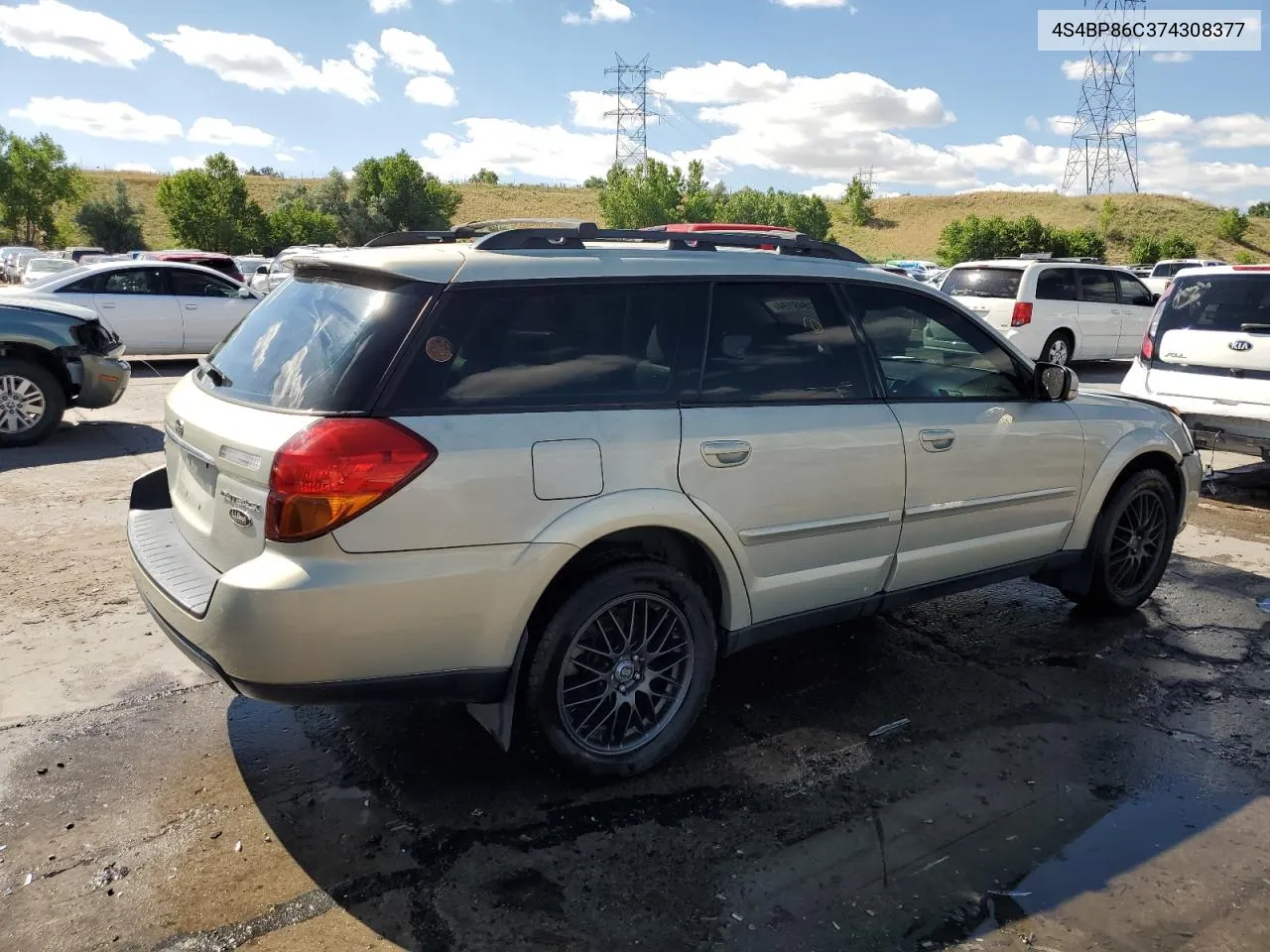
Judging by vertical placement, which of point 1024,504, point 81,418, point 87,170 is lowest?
point 81,418

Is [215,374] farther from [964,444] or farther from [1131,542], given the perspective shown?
[1131,542]

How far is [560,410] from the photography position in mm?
3225

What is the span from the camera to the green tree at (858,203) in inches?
4031

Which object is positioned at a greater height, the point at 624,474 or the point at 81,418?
the point at 624,474

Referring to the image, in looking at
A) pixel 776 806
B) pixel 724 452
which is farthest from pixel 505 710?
pixel 724 452

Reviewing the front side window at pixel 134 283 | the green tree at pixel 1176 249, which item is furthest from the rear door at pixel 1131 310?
the green tree at pixel 1176 249

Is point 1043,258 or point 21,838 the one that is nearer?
point 21,838

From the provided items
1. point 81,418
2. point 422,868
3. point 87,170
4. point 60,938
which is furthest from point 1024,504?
point 87,170

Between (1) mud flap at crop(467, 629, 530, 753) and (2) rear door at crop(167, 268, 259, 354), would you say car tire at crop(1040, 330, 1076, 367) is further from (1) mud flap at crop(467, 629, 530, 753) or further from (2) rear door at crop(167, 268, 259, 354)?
(1) mud flap at crop(467, 629, 530, 753)

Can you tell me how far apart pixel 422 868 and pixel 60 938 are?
93 cm

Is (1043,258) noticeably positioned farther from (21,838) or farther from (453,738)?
(21,838)

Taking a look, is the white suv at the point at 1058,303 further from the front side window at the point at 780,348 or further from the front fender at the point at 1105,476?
the front side window at the point at 780,348

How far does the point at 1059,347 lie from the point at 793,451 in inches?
541

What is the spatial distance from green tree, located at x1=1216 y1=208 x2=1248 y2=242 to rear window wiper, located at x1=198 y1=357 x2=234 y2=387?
301ft
